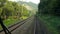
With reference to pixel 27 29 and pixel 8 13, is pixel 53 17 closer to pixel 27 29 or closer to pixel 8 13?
pixel 8 13

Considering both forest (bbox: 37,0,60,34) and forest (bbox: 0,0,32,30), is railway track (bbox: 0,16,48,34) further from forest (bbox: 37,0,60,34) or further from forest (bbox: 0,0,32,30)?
forest (bbox: 0,0,32,30)

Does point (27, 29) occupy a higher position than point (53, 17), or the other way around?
point (27, 29)

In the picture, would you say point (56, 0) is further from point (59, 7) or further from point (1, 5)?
point (1, 5)

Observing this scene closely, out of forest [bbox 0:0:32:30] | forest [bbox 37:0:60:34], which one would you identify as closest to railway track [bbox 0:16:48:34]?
forest [bbox 37:0:60:34]

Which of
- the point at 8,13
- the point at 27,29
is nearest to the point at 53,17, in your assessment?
the point at 8,13

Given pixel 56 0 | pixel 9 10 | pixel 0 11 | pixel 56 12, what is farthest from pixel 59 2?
pixel 0 11

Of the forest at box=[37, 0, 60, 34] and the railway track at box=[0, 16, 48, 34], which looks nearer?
the railway track at box=[0, 16, 48, 34]

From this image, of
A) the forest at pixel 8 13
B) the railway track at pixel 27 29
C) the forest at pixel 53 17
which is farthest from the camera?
the forest at pixel 8 13

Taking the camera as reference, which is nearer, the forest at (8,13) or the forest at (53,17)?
the forest at (53,17)

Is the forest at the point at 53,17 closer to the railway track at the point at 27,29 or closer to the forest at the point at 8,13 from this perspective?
the railway track at the point at 27,29

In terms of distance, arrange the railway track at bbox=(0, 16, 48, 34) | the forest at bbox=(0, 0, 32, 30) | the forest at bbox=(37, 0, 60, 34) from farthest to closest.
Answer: the forest at bbox=(0, 0, 32, 30)
the forest at bbox=(37, 0, 60, 34)
the railway track at bbox=(0, 16, 48, 34)

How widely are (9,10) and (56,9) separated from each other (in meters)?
14.4

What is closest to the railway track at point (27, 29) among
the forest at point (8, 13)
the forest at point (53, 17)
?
the forest at point (53, 17)

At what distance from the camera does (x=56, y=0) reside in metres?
56.2
